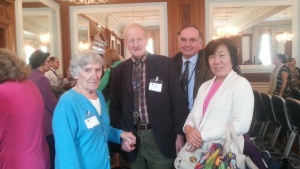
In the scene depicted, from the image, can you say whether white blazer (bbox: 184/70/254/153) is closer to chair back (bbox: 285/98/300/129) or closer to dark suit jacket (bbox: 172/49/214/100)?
dark suit jacket (bbox: 172/49/214/100)

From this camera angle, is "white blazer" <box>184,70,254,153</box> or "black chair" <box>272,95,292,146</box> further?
"black chair" <box>272,95,292,146</box>

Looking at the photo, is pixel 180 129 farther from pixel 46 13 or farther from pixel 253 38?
pixel 253 38

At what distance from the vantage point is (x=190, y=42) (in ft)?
7.75

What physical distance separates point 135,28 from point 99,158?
0.86 metres

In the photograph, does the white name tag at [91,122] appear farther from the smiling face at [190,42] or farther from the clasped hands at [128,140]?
the smiling face at [190,42]

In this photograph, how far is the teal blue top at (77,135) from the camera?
1443 millimetres

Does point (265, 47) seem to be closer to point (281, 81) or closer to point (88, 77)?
point (281, 81)

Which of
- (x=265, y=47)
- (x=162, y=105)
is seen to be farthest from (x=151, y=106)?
(x=265, y=47)

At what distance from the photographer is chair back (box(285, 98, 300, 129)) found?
11.5 ft

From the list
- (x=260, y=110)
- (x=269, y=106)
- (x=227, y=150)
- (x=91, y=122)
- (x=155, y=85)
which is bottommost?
(x=260, y=110)

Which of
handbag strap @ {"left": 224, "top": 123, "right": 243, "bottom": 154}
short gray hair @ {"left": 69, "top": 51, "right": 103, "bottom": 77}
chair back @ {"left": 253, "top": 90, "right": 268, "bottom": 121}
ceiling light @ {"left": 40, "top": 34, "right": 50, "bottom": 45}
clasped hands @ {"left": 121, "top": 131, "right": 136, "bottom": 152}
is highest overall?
ceiling light @ {"left": 40, "top": 34, "right": 50, "bottom": 45}

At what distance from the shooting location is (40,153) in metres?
1.70

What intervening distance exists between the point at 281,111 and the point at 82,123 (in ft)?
Result: 11.0

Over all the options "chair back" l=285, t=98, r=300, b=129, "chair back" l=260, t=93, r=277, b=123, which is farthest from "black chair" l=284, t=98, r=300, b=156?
"chair back" l=260, t=93, r=277, b=123
